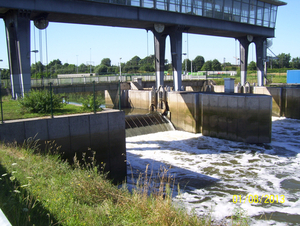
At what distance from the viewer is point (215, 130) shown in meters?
22.5

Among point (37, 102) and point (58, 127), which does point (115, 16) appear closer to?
point (37, 102)

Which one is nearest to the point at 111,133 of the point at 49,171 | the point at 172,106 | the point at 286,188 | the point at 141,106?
the point at 49,171

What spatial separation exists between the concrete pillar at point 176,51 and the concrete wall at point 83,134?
831 inches

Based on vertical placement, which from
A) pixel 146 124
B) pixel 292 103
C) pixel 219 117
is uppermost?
pixel 292 103

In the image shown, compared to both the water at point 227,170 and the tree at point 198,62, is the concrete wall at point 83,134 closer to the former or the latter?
the water at point 227,170

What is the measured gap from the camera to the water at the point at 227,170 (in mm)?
10141

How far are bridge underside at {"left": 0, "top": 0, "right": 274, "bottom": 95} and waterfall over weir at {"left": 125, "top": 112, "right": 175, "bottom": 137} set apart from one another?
23.9 feet

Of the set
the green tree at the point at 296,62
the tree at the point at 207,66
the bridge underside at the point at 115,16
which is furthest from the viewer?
the tree at the point at 207,66

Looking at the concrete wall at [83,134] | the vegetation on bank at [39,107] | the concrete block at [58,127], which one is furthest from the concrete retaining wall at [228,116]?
the concrete block at [58,127]

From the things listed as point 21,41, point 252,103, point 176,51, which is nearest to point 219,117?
point 252,103

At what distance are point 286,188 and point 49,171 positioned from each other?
398 inches

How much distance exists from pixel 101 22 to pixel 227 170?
20.0 m

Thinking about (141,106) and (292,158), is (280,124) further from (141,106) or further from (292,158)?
(141,106)
